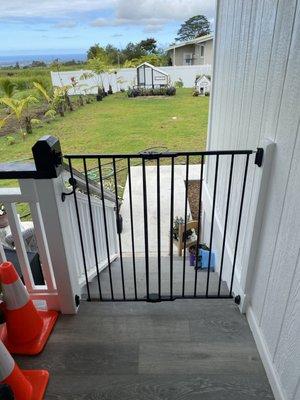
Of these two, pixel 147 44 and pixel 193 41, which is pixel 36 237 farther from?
pixel 147 44

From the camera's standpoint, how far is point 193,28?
1112 inches

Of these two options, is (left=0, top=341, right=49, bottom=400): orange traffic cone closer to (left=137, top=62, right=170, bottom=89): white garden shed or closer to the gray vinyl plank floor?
the gray vinyl plank floor

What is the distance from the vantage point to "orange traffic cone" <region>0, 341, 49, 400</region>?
1.08 meters

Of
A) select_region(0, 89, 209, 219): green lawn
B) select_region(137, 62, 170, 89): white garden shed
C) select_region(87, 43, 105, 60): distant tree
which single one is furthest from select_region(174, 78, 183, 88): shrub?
select_region(87, 43, 105, 60): distant tree

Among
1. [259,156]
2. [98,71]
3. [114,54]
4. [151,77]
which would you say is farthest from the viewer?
[114,54]

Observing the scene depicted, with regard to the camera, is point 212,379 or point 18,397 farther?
point 212,379

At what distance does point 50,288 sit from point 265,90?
1534mm

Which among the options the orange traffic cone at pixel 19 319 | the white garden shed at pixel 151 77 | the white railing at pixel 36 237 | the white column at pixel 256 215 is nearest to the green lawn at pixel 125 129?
the white garden shed at pixel 151 77

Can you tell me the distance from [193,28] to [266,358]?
32.8 metres

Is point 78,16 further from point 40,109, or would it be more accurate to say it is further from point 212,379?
point 212,379

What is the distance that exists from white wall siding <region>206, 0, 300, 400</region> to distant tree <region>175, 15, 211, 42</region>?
29.7m

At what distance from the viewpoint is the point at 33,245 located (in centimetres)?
282

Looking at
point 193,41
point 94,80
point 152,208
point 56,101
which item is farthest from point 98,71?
point 152,208

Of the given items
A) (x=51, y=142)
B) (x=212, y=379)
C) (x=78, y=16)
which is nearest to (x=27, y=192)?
(x=51, y=142)
